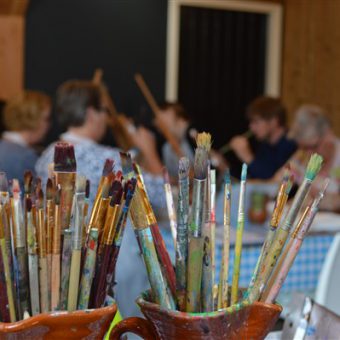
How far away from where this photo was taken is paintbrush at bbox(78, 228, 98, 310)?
27.8 inches

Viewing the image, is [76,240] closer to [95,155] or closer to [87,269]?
[87,269]

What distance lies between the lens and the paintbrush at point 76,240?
70 centimetres

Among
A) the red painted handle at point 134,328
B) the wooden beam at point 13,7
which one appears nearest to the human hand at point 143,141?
the wooden beam at point 13,7

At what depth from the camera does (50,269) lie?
71 centimetres

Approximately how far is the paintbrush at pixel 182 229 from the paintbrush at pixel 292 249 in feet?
0.35

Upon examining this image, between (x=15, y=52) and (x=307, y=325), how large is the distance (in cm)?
486

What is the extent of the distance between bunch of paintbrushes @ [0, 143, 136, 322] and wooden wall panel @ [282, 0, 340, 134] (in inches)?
211

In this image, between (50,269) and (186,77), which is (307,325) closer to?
(50,269)

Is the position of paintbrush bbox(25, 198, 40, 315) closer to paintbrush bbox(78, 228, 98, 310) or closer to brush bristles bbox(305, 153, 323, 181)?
paintbrush bbox(78, 228, 98, 310)

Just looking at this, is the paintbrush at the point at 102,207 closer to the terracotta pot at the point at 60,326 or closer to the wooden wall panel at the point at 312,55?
the terracotta pot at the point at 60,326

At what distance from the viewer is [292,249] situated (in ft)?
2.58

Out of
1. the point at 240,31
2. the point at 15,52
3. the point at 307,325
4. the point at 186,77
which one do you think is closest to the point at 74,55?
the point at 15,52

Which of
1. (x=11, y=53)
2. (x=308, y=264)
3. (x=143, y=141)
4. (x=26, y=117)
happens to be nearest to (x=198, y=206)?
(x=308, y=264)

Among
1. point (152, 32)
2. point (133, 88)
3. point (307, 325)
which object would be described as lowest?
point (307, 325)
